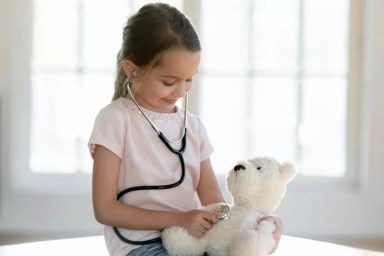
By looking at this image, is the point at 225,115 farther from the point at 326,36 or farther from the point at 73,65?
the point at 73,65

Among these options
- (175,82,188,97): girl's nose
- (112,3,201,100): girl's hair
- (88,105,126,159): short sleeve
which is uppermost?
(112,3,201,100): girl's hair

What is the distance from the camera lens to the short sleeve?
1.28m

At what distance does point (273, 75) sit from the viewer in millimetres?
3479

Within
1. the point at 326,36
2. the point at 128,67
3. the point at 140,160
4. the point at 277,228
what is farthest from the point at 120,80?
the point at 326,36

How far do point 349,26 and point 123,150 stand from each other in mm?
2389

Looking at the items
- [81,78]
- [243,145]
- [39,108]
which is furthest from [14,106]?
[243,145]

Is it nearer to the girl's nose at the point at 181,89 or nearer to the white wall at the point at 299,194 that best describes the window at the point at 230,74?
the white wall at the point at 299,194

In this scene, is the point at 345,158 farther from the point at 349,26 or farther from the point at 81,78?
the point at 81,78

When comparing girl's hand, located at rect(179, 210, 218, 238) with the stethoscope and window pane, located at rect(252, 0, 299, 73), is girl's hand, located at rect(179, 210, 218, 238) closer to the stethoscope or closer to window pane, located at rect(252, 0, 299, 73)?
the stethoscope

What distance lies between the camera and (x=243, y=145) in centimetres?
349

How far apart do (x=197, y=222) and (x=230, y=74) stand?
2.27m

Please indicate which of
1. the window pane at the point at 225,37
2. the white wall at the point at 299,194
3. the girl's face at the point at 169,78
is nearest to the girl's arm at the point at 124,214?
the girl's face at the point at 169,78

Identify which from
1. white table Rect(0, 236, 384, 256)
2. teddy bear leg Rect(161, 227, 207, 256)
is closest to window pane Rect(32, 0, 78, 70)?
white table Rect(0, 236, 384, 256)

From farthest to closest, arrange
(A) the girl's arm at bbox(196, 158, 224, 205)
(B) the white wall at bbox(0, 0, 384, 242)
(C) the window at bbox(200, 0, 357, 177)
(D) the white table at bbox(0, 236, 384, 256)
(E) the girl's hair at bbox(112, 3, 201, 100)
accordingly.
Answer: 1. (C) the window at bbox(200, 0, 357, 177)
2. (B) the white wall at bbox(0, 0, 384, 242)
3. (D) the white table at bbox(0, 236, 384, 256)
4. (A) the girl's arm at bbox(196, 158, 224, 205)
5. (E) the girl's hair at bbox(112, 3, 201, 100)
